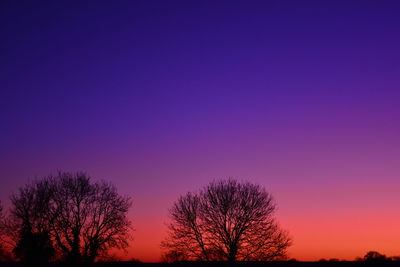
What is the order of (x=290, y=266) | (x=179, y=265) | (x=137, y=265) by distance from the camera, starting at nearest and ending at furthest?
(x=290, y=266)
(x=179, y=265)
(x=137, y=265)

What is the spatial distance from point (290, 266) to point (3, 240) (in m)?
37.5

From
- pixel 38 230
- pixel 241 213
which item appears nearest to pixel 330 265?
pixel 241 213

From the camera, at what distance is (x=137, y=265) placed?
6253 cm

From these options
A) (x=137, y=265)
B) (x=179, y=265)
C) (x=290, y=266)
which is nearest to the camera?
(x=290, y=266)

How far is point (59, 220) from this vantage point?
197 feet

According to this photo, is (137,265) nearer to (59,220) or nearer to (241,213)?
(59,220)

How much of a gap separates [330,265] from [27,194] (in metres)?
40.7

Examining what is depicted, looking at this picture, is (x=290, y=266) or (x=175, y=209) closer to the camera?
(x=290, y=266)

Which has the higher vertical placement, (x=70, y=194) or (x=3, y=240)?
(x=70, y=194)

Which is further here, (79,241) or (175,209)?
(175,209)

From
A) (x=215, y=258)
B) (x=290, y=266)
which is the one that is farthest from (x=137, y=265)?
(x=290, y=266)

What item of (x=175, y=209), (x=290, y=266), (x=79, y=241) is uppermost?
(x=175, y=209)

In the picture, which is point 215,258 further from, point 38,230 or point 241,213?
point 38,230

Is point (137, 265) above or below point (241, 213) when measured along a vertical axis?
below
